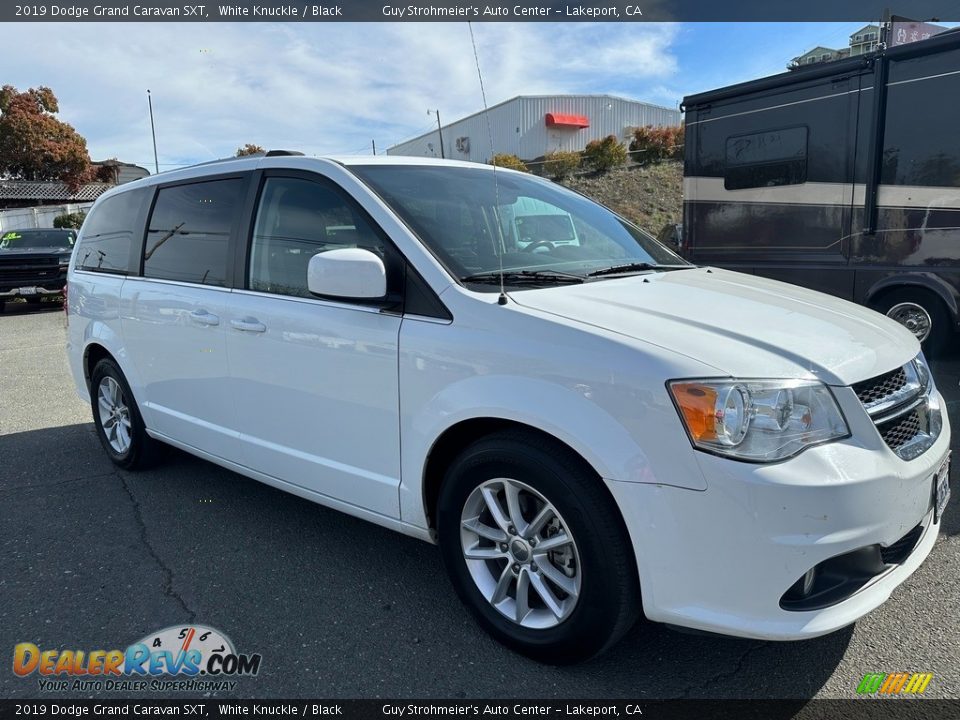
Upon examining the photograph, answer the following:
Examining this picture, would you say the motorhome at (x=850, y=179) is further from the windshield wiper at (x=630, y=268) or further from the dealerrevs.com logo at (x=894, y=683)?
the dealerrevs.com logo at (x=894, y=683)

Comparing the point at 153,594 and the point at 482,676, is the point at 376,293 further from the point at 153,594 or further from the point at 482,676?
the point at 153,594

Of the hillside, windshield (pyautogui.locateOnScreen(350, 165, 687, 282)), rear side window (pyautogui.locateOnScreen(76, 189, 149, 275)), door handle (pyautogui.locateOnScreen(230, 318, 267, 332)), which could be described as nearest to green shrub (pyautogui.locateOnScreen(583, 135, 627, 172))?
the hillside

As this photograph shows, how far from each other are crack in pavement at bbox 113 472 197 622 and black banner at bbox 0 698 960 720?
1.69 feet

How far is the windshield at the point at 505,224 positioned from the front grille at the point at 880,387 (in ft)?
3.72

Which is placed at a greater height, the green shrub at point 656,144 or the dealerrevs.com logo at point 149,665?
the green shrub at point 656,144

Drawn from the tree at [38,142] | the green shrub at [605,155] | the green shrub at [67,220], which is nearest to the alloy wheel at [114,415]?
the green shrub at [605,155]

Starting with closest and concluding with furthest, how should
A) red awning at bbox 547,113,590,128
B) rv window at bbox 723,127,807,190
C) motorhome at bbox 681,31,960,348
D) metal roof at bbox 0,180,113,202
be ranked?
1. motorhome at bbox 681,31,960,348
2. rv window at bbox 723,127,807,190
3. metal roof at bbox 0,180,113,202
4. red awning at bbox 547,113,590,128

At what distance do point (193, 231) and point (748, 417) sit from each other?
307cm

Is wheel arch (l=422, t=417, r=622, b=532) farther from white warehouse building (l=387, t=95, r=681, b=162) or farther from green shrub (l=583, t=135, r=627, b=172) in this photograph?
white warehouse building (l=387, t=95, r=681, b=162)

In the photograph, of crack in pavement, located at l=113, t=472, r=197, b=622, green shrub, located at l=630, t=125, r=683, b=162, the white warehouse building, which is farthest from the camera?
the white warehouse building

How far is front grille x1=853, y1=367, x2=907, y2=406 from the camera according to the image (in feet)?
7.22

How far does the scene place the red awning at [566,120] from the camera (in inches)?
1518

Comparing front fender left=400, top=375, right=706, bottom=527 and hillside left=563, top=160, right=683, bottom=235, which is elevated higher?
hillside left=563, top=160, right=683, bottom=235

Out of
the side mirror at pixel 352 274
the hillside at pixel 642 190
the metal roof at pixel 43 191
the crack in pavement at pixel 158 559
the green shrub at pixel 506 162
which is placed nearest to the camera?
the side mirror at pixel 352 274
